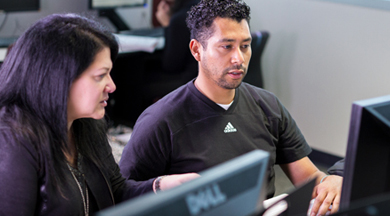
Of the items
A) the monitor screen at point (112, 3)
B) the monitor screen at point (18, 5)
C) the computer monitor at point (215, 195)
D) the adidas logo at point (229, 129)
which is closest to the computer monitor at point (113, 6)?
the monitor screen at point (112, 3)

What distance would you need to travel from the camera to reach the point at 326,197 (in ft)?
4.39

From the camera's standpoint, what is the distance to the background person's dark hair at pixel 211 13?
1.51 metres

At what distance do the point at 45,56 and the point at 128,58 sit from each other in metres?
2.49

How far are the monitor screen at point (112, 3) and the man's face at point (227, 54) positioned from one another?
2.27 meters

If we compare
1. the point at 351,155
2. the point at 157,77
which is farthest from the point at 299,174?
the point at 157,77

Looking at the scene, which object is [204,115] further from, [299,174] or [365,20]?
[365,20]

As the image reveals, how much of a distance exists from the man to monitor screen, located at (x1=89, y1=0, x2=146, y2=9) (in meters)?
2.13

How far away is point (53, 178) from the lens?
1.05 meters

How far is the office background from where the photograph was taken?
2893 mm

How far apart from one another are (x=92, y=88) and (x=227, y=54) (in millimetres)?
566

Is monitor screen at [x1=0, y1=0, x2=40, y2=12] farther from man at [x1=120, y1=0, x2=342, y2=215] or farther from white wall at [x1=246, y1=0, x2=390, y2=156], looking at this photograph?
man at [x1=120, y1=0, x2=342, y2=215]

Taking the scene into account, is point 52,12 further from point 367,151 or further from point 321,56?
point 367,151

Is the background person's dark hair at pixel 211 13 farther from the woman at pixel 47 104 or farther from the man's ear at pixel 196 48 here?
the woman at pixel 47 104

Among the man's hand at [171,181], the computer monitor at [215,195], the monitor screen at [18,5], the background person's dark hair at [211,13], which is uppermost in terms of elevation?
the background person's dark hair at [211,13]
